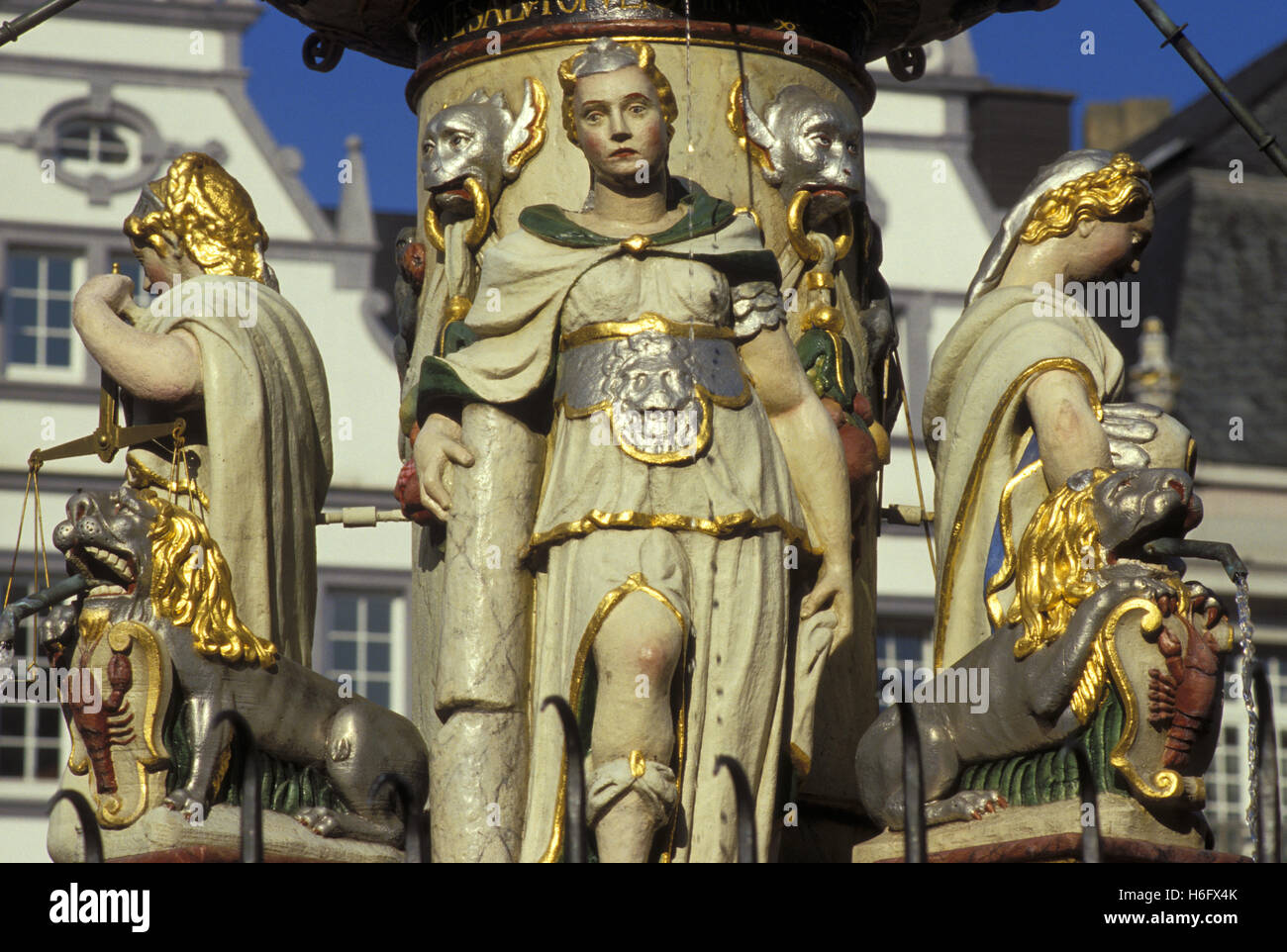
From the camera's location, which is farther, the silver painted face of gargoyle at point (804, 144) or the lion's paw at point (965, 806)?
the silver painted face of gargoyle at point (804, 144)

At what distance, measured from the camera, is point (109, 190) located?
32.9 meters

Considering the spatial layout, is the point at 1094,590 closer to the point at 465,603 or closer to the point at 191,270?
the point at 465,603

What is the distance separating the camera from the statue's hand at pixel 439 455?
43.3 ft

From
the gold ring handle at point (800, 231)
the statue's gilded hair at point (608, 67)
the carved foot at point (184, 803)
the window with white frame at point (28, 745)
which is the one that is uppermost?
the window with white frame at point (28, 745)

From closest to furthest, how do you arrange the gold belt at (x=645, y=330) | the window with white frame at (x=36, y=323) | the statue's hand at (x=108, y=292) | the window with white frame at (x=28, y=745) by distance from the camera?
the gold belt at (x=645, y=330) → the statue's hand at (x=108, y=292) → the window with white frame at (x=28, y=745) → the window with white frame at (x=36, y=323)

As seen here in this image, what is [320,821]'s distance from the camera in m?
13.1

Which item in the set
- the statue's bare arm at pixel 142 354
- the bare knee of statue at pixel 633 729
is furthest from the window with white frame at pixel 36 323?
the bare knee of statue at pixel 633 729

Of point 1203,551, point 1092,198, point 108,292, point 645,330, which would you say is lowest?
point 1203,551

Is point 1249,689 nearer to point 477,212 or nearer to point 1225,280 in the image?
point 477,212

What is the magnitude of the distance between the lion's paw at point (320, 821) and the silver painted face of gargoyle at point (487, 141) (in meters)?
2.70

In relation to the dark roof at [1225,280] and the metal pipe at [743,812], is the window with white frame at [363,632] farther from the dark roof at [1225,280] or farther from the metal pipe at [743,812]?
the metal pipe at [743,812]

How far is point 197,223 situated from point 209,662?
6.81 ft

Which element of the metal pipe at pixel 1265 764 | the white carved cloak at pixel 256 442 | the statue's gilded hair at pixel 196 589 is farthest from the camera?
the white carved cloak at pixel 256 442

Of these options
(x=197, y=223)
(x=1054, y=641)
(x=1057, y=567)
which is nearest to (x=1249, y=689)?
(x=1054, y=641)
